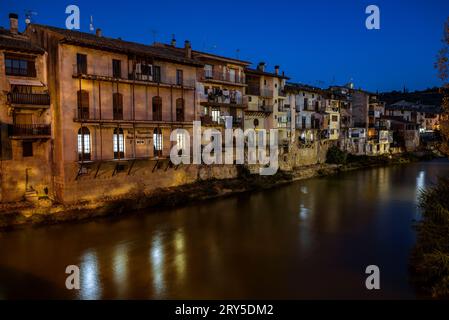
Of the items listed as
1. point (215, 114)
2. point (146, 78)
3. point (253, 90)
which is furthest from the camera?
point (253, 90)

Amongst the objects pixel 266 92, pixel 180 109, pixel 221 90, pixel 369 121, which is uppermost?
pixel 266 92

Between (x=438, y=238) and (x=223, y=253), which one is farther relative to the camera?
(x=223, y=253)

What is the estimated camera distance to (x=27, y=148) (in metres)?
20.9

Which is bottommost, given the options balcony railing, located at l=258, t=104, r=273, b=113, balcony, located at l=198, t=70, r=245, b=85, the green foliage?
the green foliage

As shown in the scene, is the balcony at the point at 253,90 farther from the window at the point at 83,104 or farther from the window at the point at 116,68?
the window at the point at 83,104

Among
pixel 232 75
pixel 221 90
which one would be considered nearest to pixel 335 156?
pixel 232 75

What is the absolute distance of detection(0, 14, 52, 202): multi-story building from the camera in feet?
64.1

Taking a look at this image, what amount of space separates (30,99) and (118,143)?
5.46 metres

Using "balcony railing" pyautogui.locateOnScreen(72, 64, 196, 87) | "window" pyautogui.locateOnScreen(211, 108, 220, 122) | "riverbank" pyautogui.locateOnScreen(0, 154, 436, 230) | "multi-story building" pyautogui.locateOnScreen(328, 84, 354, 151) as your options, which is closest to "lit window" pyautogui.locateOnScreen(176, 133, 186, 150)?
"riverbank" pyautogui.locateOnScreen(0, 154, 436, 230)

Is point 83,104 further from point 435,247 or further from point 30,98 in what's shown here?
point 435,247

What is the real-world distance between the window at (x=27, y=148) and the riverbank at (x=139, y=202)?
2.78 metres

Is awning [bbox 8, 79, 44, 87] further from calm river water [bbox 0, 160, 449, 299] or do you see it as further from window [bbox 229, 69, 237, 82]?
window [bbox 229, 69, 237, 82]

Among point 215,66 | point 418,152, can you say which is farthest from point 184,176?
point 418,152

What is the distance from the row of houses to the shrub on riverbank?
1689cm
